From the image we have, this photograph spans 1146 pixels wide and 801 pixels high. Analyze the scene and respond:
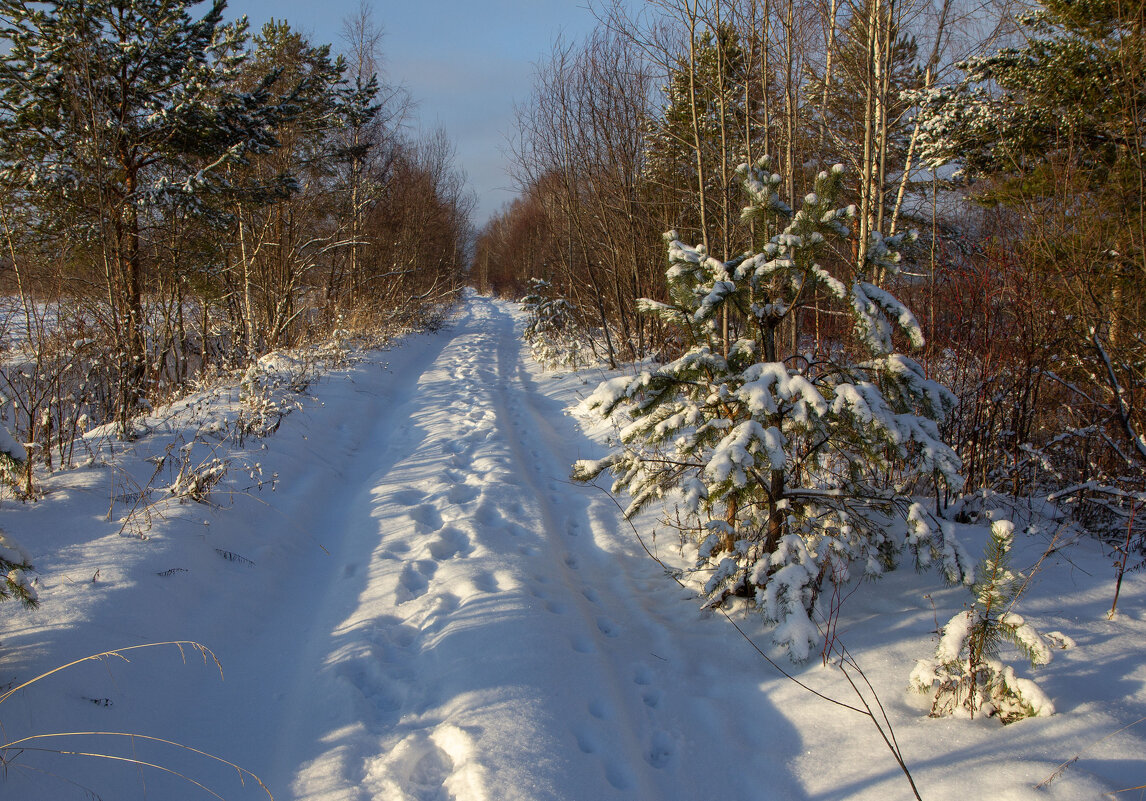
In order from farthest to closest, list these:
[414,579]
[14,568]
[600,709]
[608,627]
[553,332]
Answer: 1. [553,332]
2. [414,579]
3. [608,627]
4. [600,709]
5. [14,568]

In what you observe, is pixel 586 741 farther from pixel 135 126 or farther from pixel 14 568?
pixel 135 126

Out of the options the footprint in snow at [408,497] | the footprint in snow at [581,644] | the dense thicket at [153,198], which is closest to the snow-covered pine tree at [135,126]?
the dense thicket at [153,198]

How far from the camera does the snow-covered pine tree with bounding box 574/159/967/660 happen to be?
2330mm

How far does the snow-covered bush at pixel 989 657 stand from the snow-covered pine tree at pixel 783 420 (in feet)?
1.17

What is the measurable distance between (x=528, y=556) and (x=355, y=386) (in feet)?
18.4

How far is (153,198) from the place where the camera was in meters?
7.62

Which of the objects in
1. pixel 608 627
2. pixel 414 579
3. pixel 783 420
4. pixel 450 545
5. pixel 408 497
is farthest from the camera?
pixel 408 497

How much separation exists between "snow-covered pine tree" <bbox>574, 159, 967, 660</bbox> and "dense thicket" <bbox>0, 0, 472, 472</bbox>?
3.50 meters

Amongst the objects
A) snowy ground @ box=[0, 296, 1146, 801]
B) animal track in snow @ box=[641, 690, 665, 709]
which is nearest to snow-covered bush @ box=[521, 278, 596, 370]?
snowy ground @ box=[0, 296, 1146, 801]

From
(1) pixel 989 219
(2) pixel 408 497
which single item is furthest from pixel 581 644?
(1) pixel 989 219

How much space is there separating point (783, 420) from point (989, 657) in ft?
4.15

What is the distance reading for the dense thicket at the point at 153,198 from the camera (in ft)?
14.9

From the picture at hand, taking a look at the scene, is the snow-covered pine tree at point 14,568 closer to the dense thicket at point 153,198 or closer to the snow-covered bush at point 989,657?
the dense thicket at point 153,198

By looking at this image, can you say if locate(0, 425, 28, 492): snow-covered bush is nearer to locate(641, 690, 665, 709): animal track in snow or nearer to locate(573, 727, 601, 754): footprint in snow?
locate(573, 727, 601, 754): footprint in snow
